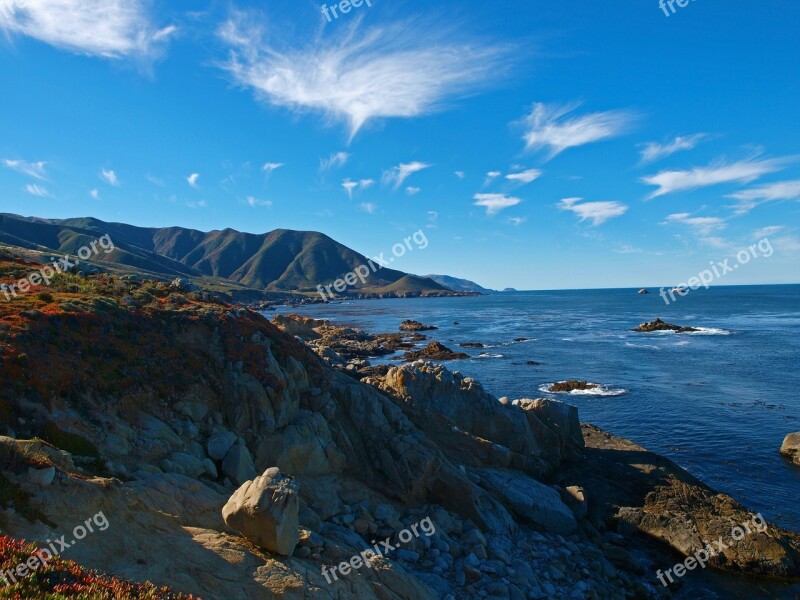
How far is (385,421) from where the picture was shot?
26.7 m

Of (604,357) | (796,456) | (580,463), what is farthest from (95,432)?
(604,357)

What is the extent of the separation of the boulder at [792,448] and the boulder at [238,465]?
124 feet

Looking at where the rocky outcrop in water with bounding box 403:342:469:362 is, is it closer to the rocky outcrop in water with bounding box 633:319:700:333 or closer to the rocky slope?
the rocky slope

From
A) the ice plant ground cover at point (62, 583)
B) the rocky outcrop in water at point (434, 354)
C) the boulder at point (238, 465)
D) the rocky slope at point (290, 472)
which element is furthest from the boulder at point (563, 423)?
the rocky outcrop in water at point (434, 354)

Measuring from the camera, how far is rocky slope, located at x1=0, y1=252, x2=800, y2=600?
12219mm

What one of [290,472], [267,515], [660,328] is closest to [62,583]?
[267,515]

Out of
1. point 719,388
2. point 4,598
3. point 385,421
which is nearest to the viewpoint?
point 4,598

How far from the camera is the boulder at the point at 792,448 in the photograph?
33.9 m

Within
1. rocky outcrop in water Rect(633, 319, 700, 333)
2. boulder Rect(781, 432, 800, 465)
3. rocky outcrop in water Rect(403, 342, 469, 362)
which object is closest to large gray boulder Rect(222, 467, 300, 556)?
boulder Rect(781, 432, 800, 465)

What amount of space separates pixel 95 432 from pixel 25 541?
24.8 feet

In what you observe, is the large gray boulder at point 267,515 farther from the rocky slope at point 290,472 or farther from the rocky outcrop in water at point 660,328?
the rocky outcrop in water at point 660,328

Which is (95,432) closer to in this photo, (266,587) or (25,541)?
(25,541)

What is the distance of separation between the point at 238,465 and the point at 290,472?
3.13 metres

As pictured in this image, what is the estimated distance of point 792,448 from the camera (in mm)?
34531
